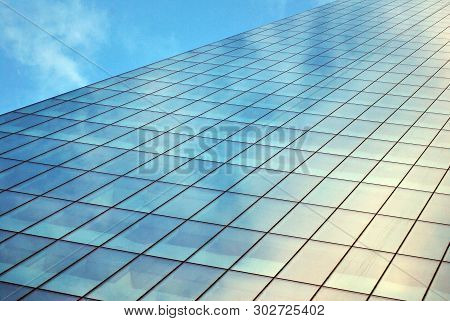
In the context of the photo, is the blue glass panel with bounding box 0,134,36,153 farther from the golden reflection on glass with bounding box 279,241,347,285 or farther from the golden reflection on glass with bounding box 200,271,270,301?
the golden reflection on glass with bounding box 279,241,347,285

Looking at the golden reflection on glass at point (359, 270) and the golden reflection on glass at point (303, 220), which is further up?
the golden reflection on glass at point (303, 220)

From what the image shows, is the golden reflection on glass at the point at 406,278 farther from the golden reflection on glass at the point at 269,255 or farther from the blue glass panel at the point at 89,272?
the blue glass panel at the point at 89,272

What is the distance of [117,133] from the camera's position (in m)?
26.7

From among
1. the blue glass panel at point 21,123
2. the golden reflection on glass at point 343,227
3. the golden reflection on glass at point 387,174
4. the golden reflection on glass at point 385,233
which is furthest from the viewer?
the blue glass panel at point 21,123

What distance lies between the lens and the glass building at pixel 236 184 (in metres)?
16.4

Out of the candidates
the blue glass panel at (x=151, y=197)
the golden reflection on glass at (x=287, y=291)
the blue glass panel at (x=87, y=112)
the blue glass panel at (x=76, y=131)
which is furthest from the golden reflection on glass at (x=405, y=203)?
the blue glass panel at (x=87, y=112)

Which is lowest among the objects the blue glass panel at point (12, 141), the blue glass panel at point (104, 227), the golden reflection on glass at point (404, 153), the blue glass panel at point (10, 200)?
the blue glass panel at point (104, 227)

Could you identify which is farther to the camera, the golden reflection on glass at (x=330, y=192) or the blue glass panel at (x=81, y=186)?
the blue glass panel at (x=81, y=186)

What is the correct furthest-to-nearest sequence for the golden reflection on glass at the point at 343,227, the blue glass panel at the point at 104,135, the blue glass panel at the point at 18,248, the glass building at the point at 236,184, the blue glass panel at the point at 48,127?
the blue glass panel at the point at 48,127, the blue glass panel at the point at 104,135, the golden reflection on glass at the point at 343,227, the blue glass panel at the point at 18,248, the glass building at the point at 236,184

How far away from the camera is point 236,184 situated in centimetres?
2155

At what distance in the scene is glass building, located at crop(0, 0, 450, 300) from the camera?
16.4 meters

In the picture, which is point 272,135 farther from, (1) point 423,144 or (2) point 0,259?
(2) point 0,259

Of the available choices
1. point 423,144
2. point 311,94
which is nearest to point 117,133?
point 311,94

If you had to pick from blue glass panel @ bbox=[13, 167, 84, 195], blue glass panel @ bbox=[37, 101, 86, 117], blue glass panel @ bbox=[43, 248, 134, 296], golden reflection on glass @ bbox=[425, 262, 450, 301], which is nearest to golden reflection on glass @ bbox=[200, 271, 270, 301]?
blue glass panel @ bbox=[43, 248, 134, 296]
